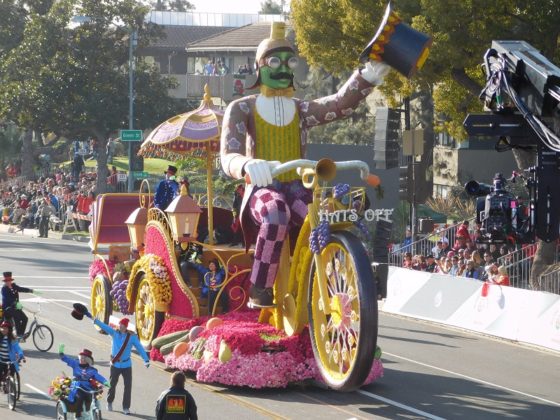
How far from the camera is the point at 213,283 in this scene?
18000 millimetres

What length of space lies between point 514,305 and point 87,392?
10.0 meters

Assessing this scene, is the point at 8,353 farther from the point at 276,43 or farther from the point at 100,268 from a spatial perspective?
the point at 276,43

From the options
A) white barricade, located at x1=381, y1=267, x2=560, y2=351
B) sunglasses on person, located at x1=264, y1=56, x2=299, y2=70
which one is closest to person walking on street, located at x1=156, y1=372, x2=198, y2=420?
sunglasses on person, located at x1=264, y1=56, x2=299, y2=70

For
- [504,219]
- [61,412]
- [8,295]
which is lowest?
[61,412]

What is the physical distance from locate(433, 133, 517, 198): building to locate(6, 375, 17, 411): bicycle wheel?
91.9 feet

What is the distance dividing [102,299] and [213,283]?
374 centimetres

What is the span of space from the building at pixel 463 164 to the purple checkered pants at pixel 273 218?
26879 millimetres

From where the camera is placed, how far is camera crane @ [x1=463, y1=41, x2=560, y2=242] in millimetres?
13016

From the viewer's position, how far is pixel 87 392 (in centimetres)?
1441

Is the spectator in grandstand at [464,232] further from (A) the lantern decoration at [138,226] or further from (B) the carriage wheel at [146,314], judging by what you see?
(B) the carriage wheel at [146,314]

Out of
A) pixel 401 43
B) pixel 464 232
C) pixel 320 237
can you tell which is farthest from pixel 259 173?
pixel 464 232

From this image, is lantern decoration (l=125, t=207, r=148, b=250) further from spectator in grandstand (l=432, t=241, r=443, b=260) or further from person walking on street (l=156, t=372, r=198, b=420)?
spectator in grandstand (l=432, t=241, r=443, b=260)

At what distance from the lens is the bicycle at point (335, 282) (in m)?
14.5

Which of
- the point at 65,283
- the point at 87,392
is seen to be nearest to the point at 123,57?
the point at 65,283
